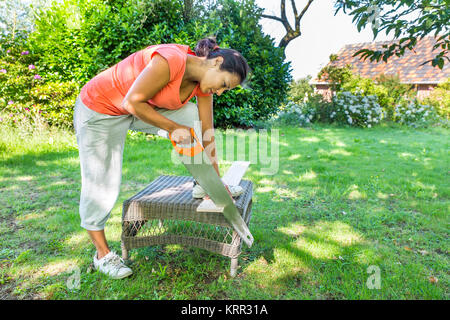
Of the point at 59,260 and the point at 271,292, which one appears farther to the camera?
the point at 59,260

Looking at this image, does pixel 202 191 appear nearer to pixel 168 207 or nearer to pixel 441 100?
pixel 168 207

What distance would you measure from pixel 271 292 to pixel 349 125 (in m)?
8.26

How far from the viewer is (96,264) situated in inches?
80.1

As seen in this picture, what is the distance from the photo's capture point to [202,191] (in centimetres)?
211

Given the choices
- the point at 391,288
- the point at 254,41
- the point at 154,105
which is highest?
the point at 254,41

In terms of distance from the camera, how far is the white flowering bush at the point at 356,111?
9.20 m

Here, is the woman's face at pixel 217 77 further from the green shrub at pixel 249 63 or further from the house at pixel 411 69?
the house at pixel 411 69

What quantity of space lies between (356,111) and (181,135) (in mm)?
8573

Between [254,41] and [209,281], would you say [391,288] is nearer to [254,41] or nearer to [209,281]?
[209,281]

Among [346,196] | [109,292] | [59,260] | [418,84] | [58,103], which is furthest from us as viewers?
[418,84]

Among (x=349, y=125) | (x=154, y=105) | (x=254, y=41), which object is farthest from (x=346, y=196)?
(x=349, y=125)

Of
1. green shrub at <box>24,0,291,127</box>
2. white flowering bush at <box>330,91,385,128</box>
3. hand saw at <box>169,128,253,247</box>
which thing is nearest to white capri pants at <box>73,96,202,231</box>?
hand saw at <box>169,128,253,247</box>

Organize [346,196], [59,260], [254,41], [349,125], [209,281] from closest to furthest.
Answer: [209,281]
[59,260]
[346,196]
[254,41]
[349,125]

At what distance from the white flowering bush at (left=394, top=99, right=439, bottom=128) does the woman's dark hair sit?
9411 mm
